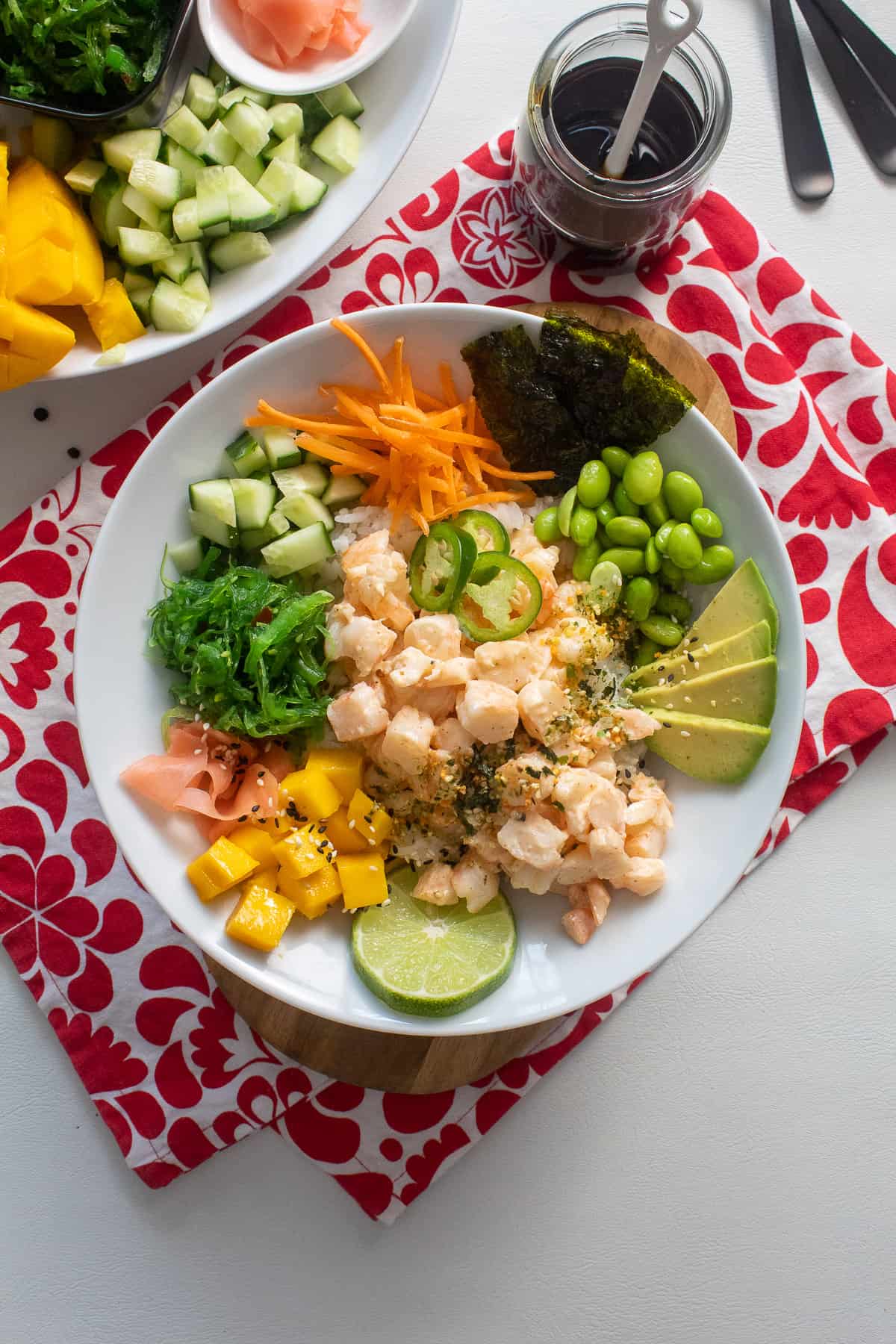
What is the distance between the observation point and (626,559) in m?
2.29

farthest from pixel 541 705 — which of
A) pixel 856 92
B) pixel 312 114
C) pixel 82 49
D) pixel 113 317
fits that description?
pixel 856 92

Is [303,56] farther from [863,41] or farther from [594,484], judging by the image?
[863,41]

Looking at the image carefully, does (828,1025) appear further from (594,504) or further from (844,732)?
(594,504)

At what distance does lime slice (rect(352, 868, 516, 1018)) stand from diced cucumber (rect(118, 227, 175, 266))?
1.64 m

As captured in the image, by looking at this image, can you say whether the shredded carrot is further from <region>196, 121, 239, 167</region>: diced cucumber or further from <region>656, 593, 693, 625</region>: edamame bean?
<region>196, 121, 239, 167</region>: diced cucumber

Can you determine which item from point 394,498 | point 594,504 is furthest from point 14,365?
point 594,504

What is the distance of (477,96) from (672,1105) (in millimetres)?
2966

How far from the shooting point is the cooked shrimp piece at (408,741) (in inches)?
82.0

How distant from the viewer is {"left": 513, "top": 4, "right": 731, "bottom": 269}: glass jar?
2180 mm

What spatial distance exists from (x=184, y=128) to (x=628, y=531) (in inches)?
58.7

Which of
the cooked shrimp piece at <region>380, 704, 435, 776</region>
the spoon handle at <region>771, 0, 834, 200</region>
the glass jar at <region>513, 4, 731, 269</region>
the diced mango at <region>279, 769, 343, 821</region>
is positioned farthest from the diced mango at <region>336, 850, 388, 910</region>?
the spoon handle at <region>771, 0, 834, 200</region>

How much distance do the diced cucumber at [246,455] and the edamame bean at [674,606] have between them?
1.05 metres

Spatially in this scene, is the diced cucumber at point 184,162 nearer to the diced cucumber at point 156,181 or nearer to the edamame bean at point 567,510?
the diced cucumber at point 156,181

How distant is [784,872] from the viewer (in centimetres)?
270
